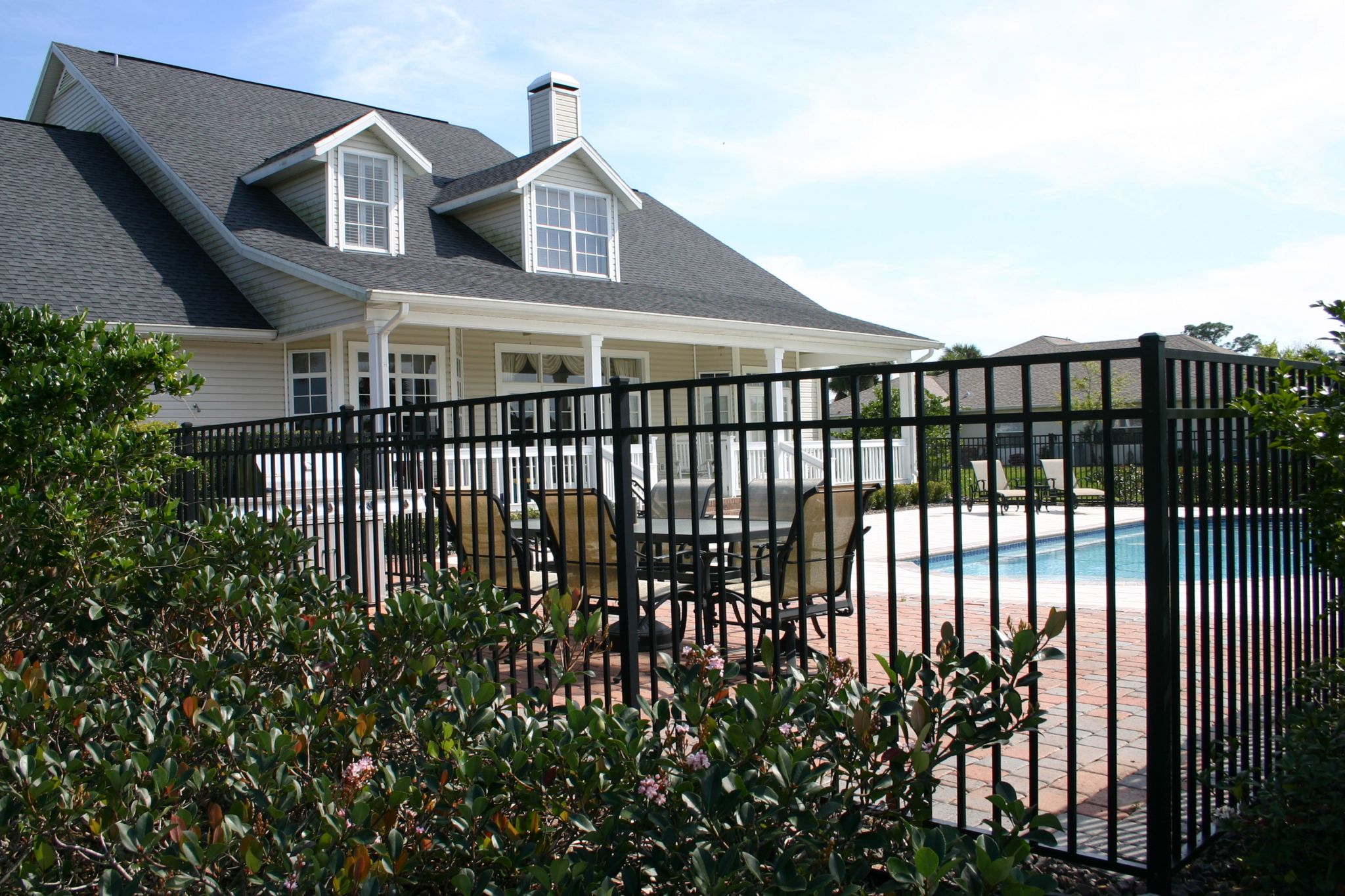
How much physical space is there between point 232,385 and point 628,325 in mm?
6373

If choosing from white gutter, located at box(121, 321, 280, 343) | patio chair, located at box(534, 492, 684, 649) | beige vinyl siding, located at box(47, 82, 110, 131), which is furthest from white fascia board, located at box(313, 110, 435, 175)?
patio chair, located at box(534, 492, 684, 649)

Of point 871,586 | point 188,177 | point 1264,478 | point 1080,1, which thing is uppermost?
point 188,177

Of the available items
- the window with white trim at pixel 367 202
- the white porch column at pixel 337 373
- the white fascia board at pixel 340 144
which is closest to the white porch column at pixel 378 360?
the white porch column at pixel 337 373

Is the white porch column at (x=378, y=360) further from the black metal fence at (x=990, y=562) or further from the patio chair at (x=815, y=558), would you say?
the patio chair at (x=815, y=558)

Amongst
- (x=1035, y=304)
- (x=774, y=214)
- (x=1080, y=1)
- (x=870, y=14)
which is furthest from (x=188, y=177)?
(x=1035, y=304)

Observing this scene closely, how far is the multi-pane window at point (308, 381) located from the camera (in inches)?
615

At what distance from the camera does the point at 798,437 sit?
11.0ft

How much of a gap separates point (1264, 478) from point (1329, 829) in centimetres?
132

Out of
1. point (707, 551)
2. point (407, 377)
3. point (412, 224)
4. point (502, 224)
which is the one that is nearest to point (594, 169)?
point (502, 224)

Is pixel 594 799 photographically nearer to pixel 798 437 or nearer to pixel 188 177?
pixel 798 437

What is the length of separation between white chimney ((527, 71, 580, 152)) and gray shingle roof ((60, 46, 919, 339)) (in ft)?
4.43

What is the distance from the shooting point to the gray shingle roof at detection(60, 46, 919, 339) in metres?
15.1

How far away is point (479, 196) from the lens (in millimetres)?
17531

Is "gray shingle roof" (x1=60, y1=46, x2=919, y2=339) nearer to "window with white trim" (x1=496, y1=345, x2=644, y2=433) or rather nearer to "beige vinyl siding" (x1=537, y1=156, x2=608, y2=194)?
"beige vinyl siding" (x1=537, y1=156, x2=608, y2=194)
